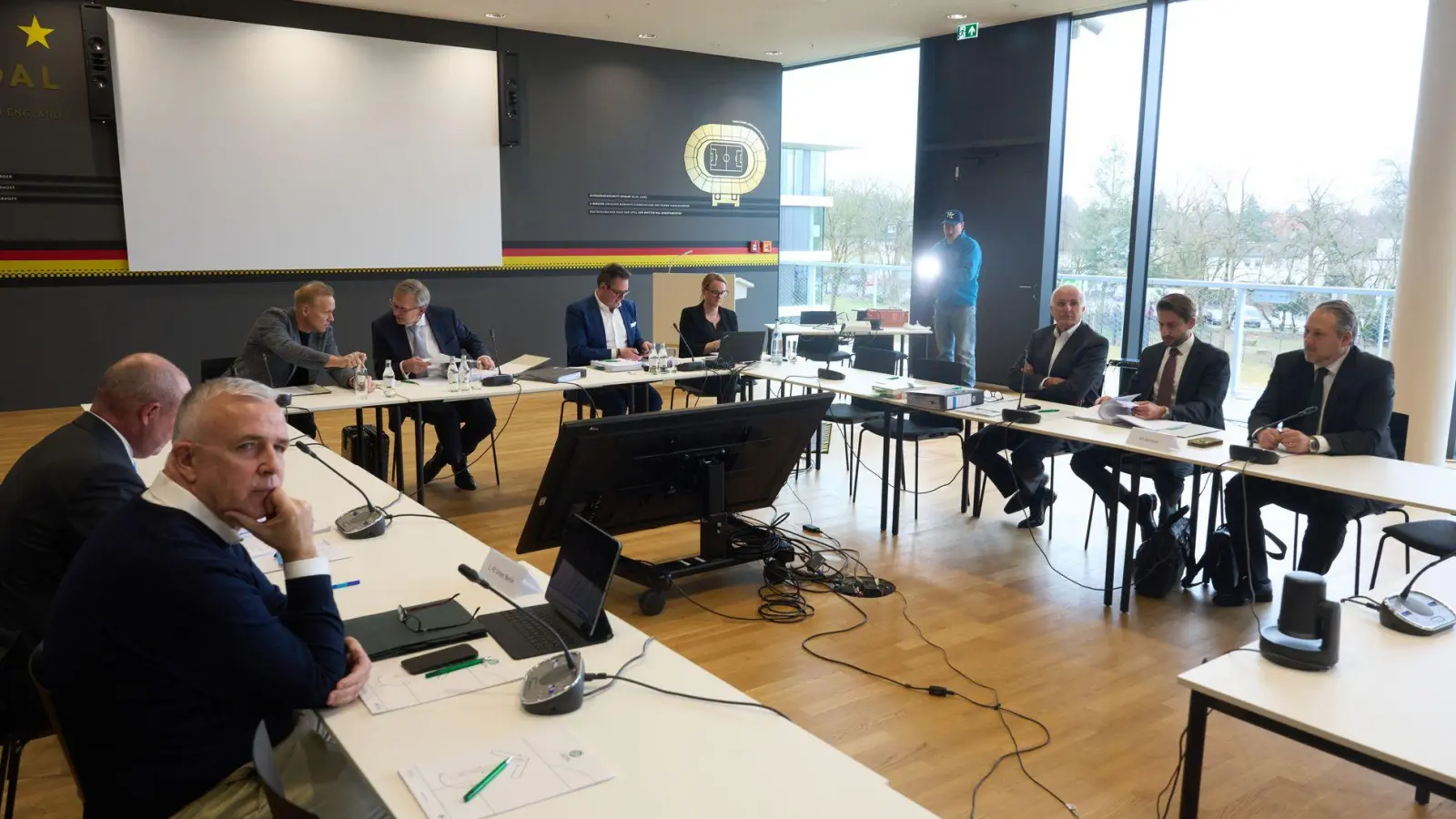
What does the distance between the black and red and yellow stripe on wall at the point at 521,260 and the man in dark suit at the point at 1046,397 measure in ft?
18.5

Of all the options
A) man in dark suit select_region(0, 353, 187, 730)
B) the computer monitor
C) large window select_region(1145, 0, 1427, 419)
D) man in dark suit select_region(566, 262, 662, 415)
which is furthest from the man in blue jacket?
man in dark suit select_region(0, 353, 187, 730)

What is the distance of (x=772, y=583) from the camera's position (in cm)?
416

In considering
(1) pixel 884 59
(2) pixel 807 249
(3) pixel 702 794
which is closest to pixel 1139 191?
(1) pixel 884 59

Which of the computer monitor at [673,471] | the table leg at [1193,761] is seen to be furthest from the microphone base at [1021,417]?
the table leg at [1193,761]

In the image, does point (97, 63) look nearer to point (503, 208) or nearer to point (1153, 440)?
point (503, 208)

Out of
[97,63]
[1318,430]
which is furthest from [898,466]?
[97,63]

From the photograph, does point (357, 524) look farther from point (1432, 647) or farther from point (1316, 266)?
point (1316, 266)

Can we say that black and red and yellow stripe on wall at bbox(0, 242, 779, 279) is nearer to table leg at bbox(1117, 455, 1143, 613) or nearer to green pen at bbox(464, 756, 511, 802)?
table leg at bbox(1117, 455, 1143, 613)

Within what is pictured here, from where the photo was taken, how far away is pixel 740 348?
240 inches

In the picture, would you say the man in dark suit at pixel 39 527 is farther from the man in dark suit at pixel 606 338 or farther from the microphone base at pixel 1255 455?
the man in dark suit at pixel 606 338

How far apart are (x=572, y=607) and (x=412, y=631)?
33 cm

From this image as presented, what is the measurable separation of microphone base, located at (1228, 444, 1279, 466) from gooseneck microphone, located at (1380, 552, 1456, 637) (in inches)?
49.4

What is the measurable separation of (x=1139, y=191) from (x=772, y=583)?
542 centimetres

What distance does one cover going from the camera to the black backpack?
408 cm
